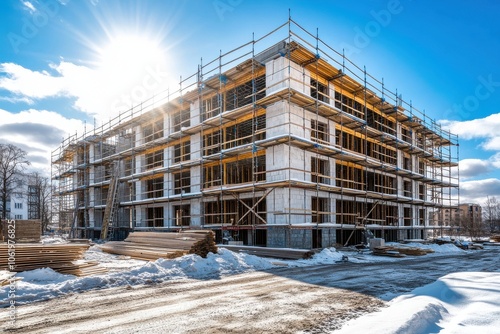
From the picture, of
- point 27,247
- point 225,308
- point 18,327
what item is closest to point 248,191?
point 27,247

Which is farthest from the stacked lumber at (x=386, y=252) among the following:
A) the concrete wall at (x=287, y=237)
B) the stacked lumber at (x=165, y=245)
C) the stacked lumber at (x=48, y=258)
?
the stacked lumber at (x=48, y=258)

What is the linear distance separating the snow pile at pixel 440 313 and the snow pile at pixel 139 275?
18.5 feet

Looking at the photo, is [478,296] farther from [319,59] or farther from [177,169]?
[177,169]

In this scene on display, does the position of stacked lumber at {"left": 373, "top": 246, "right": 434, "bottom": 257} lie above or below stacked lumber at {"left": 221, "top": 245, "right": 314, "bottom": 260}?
below

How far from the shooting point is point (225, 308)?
6594mm

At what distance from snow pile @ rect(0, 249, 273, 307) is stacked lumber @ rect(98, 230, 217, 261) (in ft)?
1.74

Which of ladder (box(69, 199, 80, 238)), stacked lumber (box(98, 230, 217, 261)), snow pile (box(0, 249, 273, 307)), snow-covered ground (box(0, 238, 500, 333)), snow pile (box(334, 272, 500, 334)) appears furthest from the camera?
ladder (box(69, 199, 80, 238))

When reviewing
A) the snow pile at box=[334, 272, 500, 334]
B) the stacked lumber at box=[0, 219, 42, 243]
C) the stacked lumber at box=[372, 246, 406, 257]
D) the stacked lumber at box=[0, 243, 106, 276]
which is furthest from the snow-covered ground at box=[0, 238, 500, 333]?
the stacked lumber at box=[0, 219, 42, 243]

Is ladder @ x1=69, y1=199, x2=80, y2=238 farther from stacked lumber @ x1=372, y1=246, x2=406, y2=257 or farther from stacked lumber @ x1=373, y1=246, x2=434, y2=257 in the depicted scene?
stacked lumber @ x1=373, y1=246, x2=434, y2=257

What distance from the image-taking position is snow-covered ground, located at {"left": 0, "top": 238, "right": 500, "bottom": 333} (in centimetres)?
520

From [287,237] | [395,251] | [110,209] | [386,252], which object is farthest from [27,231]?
[395,251]

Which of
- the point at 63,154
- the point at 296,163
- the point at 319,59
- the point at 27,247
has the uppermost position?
the point at 319,59

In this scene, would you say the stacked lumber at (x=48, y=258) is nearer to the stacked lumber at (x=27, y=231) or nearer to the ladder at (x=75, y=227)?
the stacked lumber at (x=27, y=231)

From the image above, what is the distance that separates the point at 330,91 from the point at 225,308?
17.9 meters
